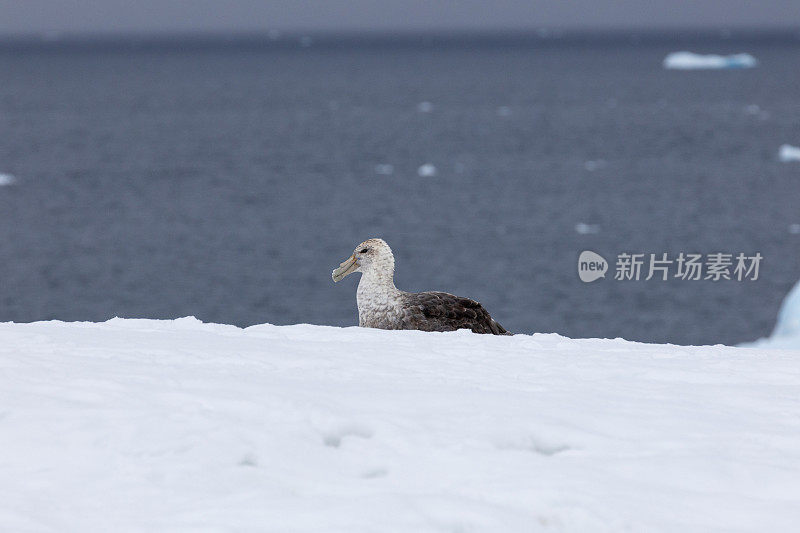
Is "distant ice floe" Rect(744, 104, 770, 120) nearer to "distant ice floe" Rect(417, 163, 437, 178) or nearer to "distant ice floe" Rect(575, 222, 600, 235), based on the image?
"distant ice floe" Rect(417, 163, 437, 178)

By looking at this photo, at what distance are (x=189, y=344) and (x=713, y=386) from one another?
3.00m

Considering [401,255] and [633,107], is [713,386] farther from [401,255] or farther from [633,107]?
[633,107]

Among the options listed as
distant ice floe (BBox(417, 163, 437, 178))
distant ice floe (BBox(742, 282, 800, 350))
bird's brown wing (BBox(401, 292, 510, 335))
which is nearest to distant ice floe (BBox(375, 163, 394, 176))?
distant ice floe (BBox(417, 163, 437, 178))

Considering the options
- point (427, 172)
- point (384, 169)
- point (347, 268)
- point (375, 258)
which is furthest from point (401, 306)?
point (384, 169)

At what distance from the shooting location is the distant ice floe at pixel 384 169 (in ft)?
193

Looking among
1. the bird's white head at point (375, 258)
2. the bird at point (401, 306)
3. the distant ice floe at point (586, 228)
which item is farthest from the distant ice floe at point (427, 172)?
the bird at point (401, 306)

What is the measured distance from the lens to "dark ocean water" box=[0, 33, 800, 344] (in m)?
33.3

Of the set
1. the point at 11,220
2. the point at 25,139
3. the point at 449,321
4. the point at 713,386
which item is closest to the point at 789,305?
the point at 449,321

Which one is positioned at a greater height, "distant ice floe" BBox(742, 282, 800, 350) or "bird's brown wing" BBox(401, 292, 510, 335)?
"bird's brown wing" BBox(401, 292, 510, 335)

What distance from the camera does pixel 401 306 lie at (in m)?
8.56

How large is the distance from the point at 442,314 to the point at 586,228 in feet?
119

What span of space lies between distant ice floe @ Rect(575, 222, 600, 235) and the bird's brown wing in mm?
34803

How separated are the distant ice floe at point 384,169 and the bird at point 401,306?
49368mm

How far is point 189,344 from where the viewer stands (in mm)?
5832
